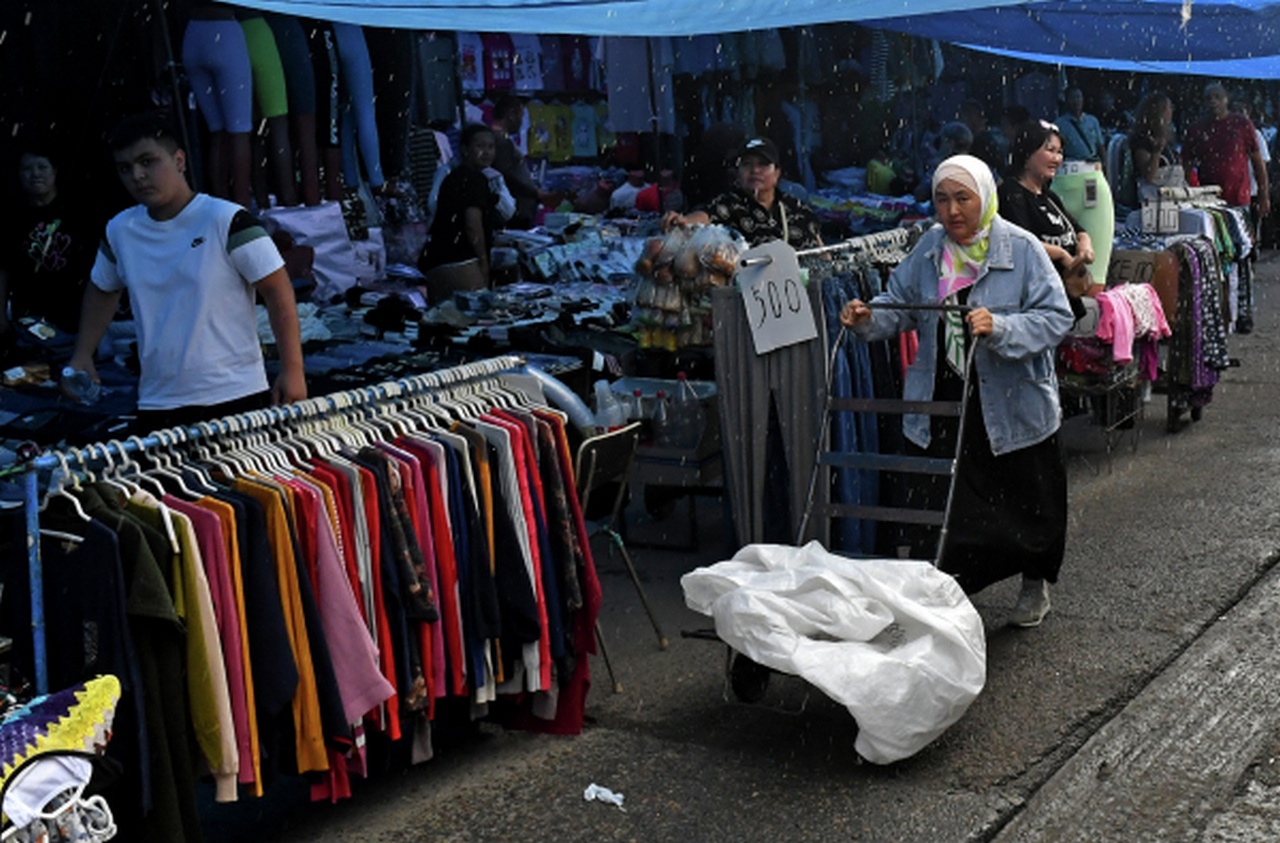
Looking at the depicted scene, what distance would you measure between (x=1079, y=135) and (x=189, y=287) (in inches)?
447

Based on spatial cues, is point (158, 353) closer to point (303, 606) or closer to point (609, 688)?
point (303, 606)

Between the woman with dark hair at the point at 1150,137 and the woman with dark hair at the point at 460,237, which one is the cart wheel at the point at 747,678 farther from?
the woman with dark hair at the point at 1150,137

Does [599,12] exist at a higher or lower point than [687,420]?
higher

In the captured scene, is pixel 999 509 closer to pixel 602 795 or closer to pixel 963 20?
pixel 602 795

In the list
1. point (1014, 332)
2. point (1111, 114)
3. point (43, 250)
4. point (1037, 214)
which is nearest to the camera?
point (1014, 332)

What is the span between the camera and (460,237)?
948cm

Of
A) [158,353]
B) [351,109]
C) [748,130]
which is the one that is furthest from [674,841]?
[748,130]

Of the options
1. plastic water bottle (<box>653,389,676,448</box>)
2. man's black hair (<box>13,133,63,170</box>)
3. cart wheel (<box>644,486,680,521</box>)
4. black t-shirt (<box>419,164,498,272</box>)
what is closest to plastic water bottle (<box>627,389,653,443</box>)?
plastic water bottle (<box>653,389,676,448</box>)

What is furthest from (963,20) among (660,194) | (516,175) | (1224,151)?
(1224,151)

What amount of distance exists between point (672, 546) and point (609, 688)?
1765mm

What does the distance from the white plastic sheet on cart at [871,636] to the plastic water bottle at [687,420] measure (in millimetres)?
1901

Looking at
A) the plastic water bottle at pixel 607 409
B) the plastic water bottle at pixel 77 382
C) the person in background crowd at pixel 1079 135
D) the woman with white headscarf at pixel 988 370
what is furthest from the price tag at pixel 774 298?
the person in background crowd at pixel 1079 135

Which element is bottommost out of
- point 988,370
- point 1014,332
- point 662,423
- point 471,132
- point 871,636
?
point 871,636

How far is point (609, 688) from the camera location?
534 centimetres
